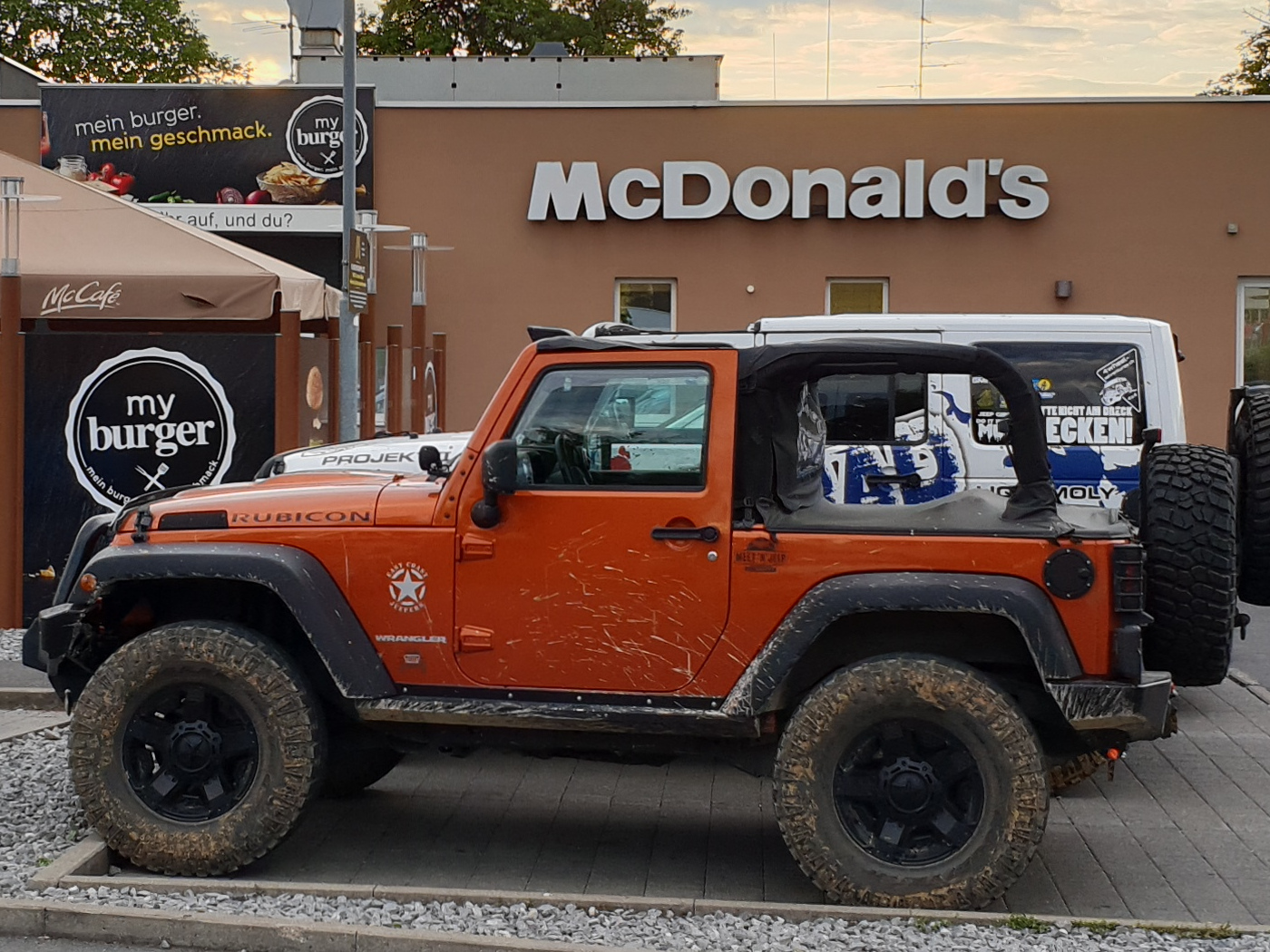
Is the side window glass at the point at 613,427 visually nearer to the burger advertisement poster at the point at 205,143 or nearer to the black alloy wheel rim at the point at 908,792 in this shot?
the black alloy wheel rim at the point at 908,792

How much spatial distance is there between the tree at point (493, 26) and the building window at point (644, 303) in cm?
3322

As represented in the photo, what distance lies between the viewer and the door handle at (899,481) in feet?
28.5

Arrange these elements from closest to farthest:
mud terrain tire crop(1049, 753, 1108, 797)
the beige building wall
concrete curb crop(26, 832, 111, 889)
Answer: concrete curb crop(26, 832, 111, 889) → mud terrain tire crop(1049, 753, 1108, 797) → the beige building wall

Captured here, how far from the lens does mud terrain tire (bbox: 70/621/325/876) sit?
565 cm

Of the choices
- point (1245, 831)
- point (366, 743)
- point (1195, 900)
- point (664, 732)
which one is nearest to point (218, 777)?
point (366, 743)

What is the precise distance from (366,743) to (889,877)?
2.03 metres

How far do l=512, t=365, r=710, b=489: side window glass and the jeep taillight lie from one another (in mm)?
1449

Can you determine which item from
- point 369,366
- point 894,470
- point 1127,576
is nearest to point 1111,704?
point 1127,576

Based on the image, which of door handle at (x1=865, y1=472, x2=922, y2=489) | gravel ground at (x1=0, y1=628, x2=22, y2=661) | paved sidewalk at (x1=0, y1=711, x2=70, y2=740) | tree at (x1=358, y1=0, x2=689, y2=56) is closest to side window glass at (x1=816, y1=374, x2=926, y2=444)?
door handle at (x1=865, y1=472, x2=922, y2=489)

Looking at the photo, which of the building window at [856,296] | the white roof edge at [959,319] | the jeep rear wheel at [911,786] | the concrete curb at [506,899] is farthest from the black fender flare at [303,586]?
the building window at [856,296]

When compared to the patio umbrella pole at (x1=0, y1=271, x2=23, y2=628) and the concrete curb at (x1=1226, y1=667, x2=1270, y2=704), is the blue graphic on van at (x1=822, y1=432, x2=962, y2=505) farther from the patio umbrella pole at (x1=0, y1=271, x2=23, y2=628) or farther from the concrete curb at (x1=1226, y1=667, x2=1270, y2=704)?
the patio umbrella pole at (x1=0, y1=271, x2=23, y2=628)

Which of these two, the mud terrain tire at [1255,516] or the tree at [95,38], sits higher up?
the tree at [95,38]

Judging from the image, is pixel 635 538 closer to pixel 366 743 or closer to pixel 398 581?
pixel 398 581

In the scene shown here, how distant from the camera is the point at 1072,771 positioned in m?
6.09
